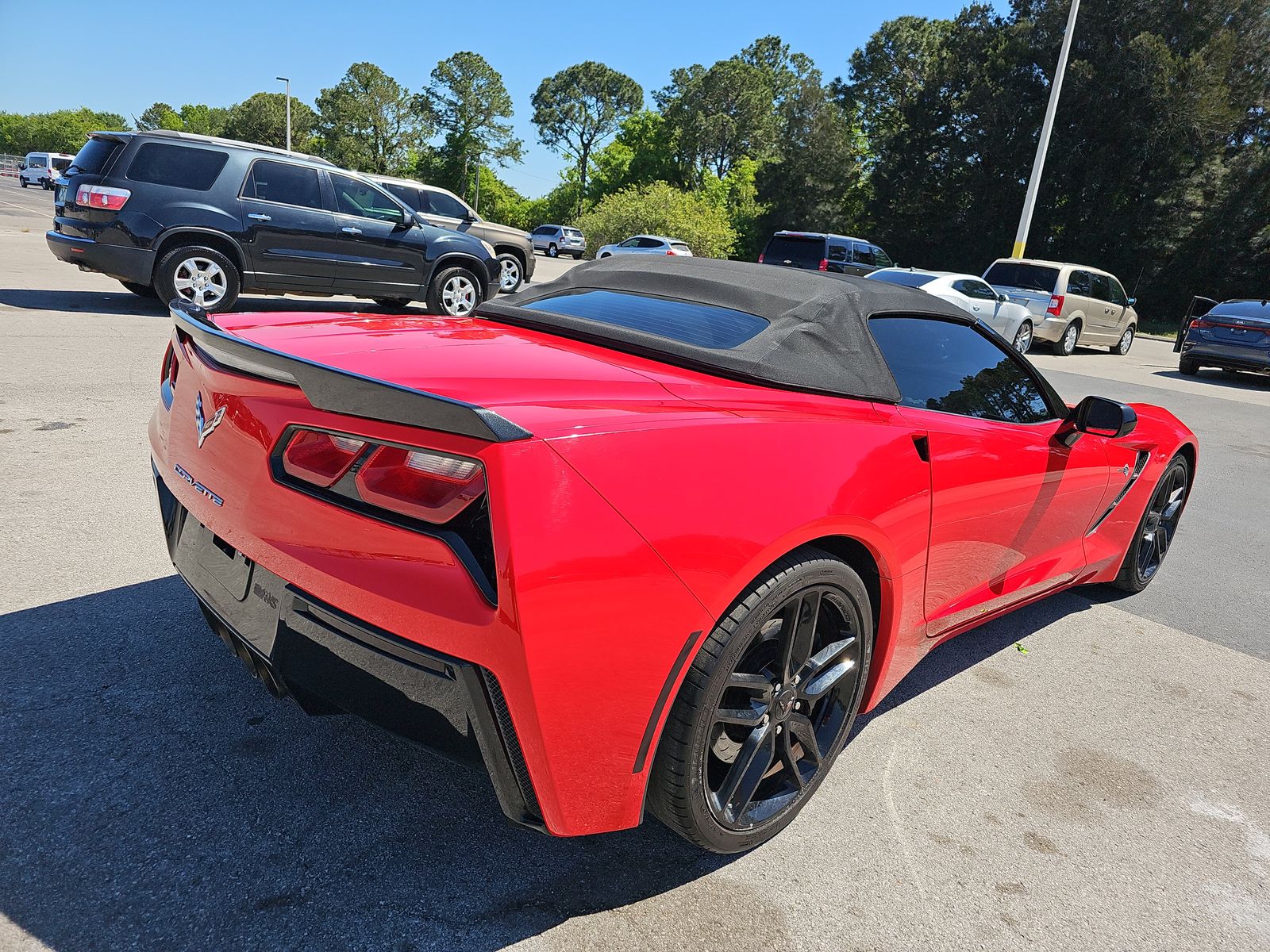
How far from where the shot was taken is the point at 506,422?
163cm

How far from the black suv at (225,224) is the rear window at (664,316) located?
22.0 ft

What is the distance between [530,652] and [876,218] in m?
45.4

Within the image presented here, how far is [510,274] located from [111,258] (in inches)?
253

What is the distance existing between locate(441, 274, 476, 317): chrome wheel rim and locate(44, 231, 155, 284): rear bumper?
340cm

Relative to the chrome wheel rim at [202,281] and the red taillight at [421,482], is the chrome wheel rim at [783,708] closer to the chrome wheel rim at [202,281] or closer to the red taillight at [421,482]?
the red taillight at [421,482]

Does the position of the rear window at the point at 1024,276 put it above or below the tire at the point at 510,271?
above

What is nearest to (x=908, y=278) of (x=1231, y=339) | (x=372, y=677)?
(x=1231, y=339)

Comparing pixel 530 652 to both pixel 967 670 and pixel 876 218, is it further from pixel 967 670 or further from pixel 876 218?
pixel 876 218

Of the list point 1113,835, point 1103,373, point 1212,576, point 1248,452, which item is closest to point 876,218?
point 1103,373

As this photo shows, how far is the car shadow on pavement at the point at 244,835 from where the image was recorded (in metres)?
1.82

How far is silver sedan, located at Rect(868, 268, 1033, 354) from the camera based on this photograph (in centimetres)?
1367

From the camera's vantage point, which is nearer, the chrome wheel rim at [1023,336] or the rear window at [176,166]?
the rear window at [176,166]

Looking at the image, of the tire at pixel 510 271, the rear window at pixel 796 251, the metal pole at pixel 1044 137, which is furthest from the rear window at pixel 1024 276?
the tire at pixel 510 271

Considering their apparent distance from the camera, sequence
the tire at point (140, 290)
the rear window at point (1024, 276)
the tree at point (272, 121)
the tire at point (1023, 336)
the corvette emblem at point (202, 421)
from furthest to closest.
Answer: the tree at point (272, 121), the rear window at point (1024, 276), the tire at point (1023, 336), the tire at point (140, 290), the corvette emblem at point (202, 421)
